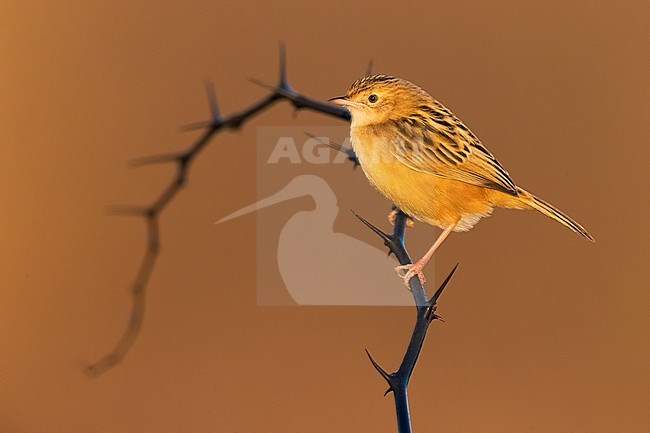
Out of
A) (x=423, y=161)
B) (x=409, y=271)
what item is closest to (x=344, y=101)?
(x=423, y=161)

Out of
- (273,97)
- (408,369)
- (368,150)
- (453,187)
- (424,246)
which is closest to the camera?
(273,97)

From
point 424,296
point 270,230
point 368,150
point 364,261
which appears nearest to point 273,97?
point 424,296

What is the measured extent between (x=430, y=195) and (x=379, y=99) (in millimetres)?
190

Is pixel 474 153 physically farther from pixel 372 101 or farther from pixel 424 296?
pixel 424 296

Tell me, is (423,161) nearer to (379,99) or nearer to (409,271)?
(379,99)

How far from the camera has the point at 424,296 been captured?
31.0 inches

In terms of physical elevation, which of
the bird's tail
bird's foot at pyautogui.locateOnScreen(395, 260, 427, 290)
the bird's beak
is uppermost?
the bird's beak

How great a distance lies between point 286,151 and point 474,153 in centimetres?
37

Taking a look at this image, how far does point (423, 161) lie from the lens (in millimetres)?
1157

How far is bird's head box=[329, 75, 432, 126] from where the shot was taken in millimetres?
1125

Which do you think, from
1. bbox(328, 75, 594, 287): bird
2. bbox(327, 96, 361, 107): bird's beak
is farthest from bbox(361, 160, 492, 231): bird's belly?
bbox(327, 96, 361, 107): bird's beak

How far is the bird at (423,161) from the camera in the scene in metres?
1.07

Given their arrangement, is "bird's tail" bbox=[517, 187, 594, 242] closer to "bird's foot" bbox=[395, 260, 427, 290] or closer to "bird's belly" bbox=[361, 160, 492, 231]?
"bird's belly" bbox=[361, 160, 492, 231]

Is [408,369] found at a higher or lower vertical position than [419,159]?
lower
